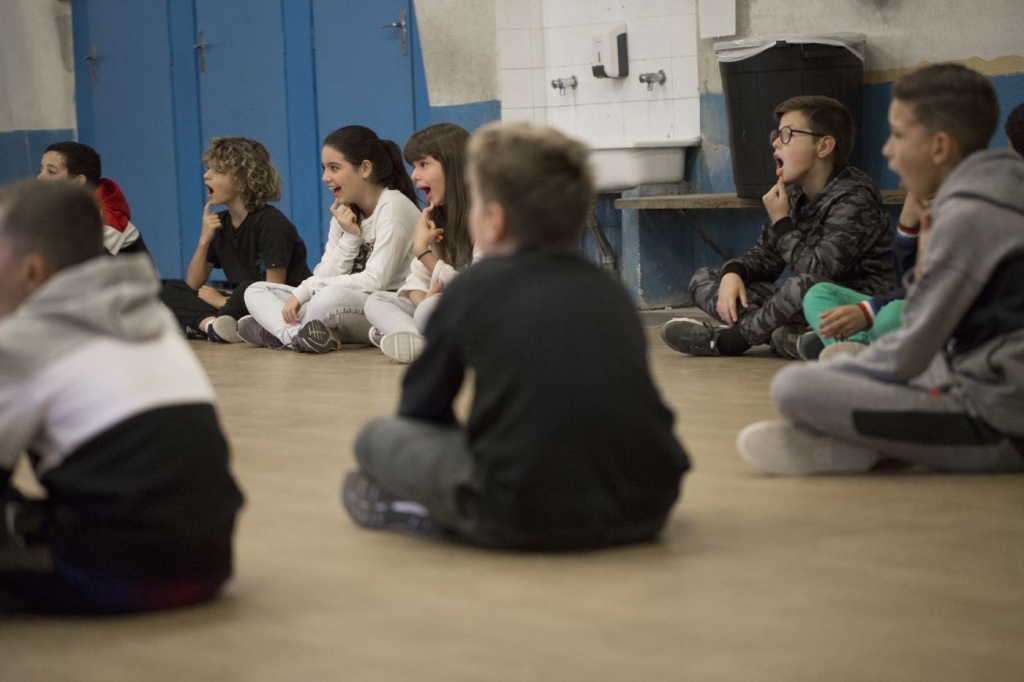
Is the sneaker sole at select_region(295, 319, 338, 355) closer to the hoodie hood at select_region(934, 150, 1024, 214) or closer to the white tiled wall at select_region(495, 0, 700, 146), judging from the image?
the white tiled wall at select_region(495, 0, 700, 146)

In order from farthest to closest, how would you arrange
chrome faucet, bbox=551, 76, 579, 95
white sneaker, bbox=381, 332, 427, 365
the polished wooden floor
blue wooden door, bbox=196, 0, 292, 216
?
blue wooden door, bbox=196, 0, 292, 216 → chrome faucet, bbox=551, 76, 579, 95 → white sneaker, bbox=381, 332, 427, 365 → the polished wooden floor

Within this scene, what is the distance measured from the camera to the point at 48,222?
1788 millimetres

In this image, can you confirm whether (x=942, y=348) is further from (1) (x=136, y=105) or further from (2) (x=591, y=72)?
(1) (x=136, y=105)

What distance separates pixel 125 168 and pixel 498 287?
7965 mm

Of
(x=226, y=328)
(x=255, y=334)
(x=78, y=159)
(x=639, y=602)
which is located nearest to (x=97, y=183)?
(x=78, y=159)

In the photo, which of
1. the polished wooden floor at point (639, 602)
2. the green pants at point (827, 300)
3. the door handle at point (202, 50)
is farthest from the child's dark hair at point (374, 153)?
the door handle at point (202, 50)

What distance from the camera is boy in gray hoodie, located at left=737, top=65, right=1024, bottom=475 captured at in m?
2.49

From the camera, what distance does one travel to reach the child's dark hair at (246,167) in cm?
589

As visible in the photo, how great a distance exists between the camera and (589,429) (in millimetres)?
1990

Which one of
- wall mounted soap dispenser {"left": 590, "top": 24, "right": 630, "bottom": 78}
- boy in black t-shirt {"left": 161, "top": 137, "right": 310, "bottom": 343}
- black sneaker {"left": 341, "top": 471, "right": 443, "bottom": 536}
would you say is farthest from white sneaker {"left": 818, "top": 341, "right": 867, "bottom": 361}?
wall mounted soap dispenser {"left": 590, "top": 24, "right": 630, "bottom": 78}

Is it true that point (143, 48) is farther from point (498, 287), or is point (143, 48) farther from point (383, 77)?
point (498, 287)

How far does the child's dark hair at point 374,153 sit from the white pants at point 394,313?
0.50 meters

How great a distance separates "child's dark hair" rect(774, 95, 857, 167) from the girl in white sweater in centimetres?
122

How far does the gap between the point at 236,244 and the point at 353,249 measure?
844mm
